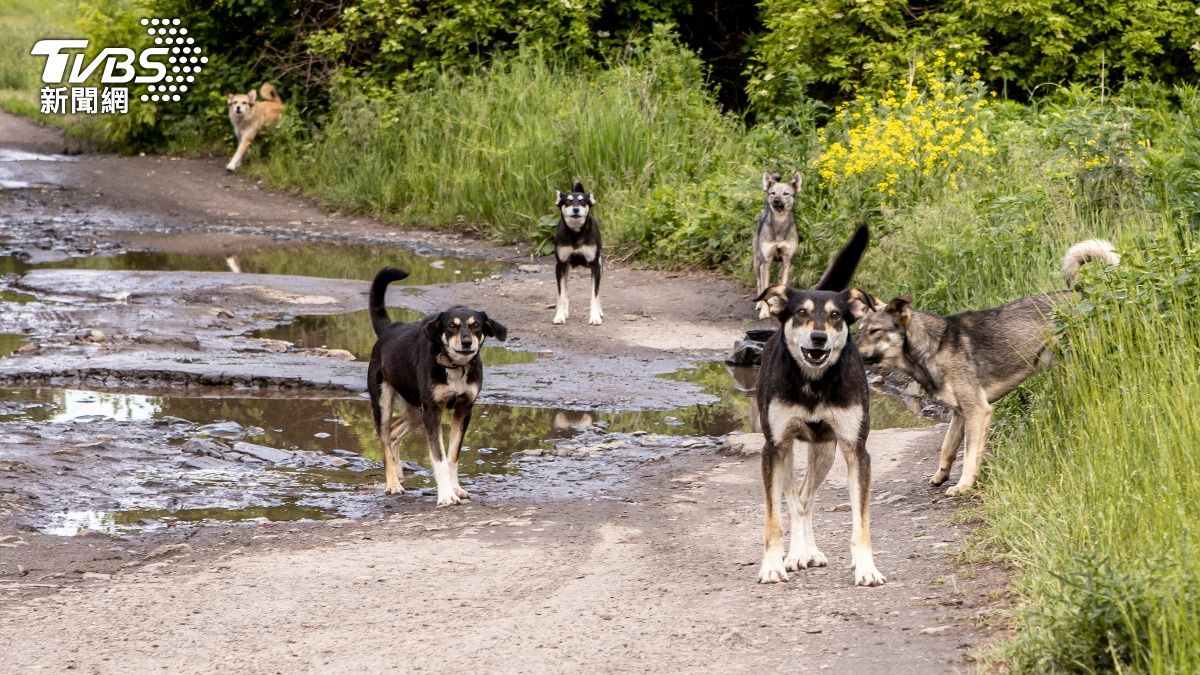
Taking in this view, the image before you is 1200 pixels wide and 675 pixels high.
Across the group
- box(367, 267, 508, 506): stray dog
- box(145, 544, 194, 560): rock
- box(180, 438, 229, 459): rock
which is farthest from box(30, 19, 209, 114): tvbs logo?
box(145, 544, 194, 560): rock

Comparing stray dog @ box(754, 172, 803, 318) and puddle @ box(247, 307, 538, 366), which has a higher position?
stray dog @ box(754, 172, 803, 318)

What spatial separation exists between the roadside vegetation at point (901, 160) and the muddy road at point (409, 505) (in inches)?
25.2

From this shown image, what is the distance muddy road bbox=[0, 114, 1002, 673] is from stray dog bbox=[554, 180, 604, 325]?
0.22 metres

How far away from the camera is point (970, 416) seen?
24.7 feet

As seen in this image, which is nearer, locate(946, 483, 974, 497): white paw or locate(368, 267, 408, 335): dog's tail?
locate(946, 483, 974, 497): white paw

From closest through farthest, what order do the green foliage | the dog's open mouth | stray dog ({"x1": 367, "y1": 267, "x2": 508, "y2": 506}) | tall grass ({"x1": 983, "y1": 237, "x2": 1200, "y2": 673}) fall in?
tall grass ({"x1": 983, "y1": 237, "x2": 1200, "y2": 673}) < the dog's open mouth < stray dog ({"x1": 367, "y1": 267, "x2": 508, "y2": 506}) < the green foliage

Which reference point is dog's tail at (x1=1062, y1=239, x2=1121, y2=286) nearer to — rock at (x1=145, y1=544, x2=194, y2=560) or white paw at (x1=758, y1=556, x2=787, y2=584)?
white paw at (x1=758, y1=556, x2=787, y2=584)

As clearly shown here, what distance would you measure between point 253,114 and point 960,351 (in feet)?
59.5

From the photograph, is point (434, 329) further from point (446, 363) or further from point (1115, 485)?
point (1115, 485)

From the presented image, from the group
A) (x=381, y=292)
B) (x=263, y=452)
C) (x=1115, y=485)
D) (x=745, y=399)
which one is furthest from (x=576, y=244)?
(x=1115, y=485)

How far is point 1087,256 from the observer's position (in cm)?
788

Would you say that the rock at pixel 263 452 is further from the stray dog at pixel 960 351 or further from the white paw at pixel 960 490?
the white paw at pixel 960 490

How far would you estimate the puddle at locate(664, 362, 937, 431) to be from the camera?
9789 millimetres

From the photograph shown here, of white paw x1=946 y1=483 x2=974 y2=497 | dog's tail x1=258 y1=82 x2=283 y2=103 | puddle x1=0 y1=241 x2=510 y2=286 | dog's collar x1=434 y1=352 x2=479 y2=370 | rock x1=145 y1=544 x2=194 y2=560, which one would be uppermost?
dog's tail x1=258 y1=82 x2=283 y2=103
